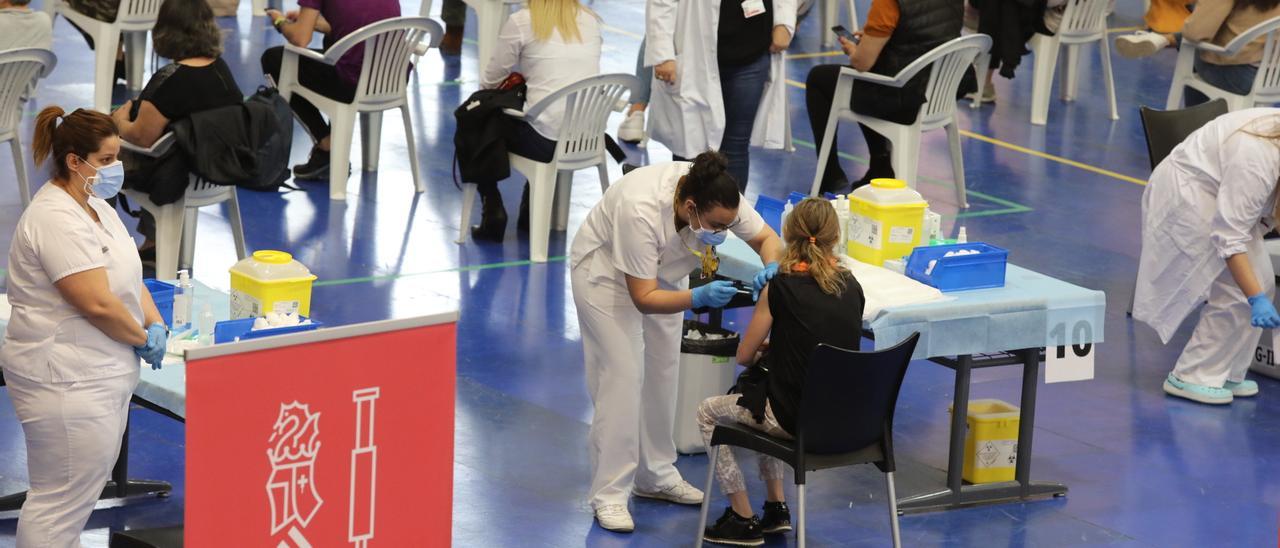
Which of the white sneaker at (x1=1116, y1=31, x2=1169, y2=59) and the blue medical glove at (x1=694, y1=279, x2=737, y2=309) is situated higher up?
the white sneaker at (x1=1116, y1=31, x2=1169, y2=59)

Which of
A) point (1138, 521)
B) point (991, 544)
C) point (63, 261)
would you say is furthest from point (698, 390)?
point (63, 261)

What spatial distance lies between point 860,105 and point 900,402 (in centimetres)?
273

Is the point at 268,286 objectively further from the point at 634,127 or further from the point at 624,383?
the point at 634,127

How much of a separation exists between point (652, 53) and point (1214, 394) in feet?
9.37

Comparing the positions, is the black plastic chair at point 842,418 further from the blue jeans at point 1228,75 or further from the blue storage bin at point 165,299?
the blue jeans at point 1228,75

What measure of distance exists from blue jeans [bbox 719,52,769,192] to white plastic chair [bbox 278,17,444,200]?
1528 mm

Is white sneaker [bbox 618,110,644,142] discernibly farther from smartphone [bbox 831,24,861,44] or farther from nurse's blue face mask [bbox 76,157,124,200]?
nurse's blue face mask [bbox 76,157,124,200]

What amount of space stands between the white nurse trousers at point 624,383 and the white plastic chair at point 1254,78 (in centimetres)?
525

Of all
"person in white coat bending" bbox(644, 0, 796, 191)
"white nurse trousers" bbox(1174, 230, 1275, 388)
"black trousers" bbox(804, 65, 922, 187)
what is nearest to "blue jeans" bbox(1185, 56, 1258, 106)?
"black trousers" bbox(804, 65, 922, 187)

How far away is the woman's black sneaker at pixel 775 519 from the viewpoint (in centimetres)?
505

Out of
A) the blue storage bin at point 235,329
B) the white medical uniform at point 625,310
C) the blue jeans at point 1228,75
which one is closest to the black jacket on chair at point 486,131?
the white medical uniform at point 625,310

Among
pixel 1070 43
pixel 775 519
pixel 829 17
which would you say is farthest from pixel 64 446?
pixel 829 17

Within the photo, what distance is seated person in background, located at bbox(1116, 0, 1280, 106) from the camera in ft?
30.4

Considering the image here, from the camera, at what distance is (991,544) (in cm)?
512
